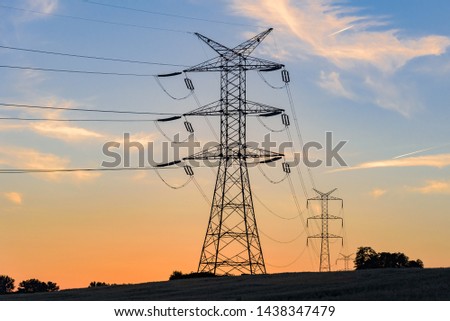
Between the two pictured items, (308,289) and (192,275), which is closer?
(308,289)

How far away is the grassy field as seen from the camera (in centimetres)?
4792

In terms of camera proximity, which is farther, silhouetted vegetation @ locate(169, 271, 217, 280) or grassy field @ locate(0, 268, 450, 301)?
silhouetted vegetation @ locate(169, 271, 217, 280)

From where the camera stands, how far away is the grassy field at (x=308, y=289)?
47919 millimetres

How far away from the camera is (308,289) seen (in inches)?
2172

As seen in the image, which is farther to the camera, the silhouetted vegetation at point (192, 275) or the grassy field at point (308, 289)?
the silhouetted vegetation at point (192, 275)

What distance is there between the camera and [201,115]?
81562mm

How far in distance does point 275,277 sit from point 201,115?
1800cm

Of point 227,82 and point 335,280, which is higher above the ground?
point 227,82

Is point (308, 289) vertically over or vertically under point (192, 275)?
under

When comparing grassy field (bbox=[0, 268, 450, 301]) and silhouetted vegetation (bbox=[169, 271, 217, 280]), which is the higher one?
silhouetted vegetation (bbox=[169, 271, 217, 280])

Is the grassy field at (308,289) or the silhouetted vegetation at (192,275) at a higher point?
the silhouetted vegetation at (192,275)
